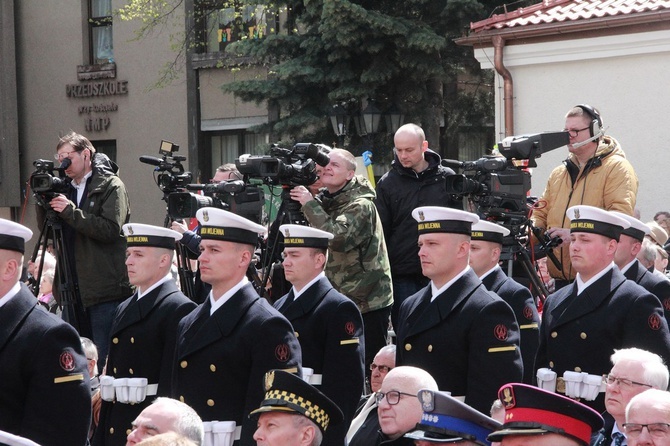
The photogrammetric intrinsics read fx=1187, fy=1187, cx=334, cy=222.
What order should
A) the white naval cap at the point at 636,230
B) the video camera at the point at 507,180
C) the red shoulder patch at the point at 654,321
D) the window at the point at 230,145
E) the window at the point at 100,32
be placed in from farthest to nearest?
the window at the point at 100,32 < the window at the point at 230,145 < the video camera at the point at 507,180 < the white naval cap at the point at 636,230 < the red shoulder patch at the point at 654,321

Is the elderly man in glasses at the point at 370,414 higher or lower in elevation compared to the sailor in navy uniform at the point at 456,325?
lower

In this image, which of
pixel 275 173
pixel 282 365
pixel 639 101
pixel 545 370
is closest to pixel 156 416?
pixel 282 365

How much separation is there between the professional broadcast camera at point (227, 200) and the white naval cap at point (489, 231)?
1412 millimetres

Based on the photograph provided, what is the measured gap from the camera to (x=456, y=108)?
1694 centimetres

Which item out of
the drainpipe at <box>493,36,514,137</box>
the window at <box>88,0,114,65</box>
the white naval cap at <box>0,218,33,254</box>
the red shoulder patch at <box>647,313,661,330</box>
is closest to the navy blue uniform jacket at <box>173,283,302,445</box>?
the white naval cap at <box>0,218,33,254</box>

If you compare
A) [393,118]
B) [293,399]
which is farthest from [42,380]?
[393,118]

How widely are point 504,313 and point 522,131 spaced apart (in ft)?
30.6

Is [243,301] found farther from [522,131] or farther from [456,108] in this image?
[456,108]

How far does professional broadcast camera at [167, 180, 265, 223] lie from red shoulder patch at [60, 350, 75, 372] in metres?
2.52

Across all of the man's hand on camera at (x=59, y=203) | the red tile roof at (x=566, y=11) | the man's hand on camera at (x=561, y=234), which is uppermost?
the red tile roof at (x=566, y=11)

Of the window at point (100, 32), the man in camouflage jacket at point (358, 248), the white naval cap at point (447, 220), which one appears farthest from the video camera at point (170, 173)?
the window at point (100, 32)

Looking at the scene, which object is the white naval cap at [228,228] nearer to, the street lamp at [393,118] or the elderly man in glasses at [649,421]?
the elderly man in glasses at [649,421]

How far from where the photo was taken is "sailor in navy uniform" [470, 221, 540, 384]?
261 inches

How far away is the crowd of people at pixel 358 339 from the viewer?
15.3 feet
